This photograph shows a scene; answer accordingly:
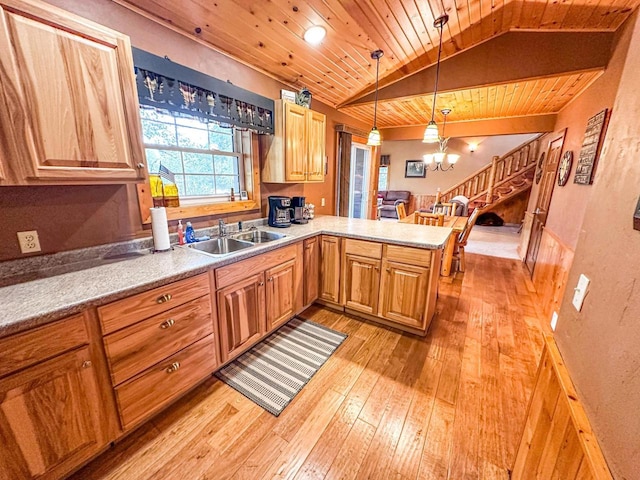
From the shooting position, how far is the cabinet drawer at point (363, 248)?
2.42 meters

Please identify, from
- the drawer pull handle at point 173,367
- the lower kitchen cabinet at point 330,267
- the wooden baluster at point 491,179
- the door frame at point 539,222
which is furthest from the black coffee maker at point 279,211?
the wooden baluster at point 491,179

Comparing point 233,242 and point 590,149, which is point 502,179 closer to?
point 590,149

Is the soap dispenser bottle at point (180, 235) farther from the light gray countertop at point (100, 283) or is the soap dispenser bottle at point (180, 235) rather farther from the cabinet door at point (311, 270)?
the cabinet door at point (311, 270)

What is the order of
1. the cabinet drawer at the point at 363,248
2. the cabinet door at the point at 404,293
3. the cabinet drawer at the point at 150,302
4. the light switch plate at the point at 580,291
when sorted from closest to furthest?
1. the light switch plate at the point at 580,291
2. the cabinet drawer at the point at 150,302
3. the cabinet door at the point at 404,293
4. the cabinet drawer at the point at 363,248

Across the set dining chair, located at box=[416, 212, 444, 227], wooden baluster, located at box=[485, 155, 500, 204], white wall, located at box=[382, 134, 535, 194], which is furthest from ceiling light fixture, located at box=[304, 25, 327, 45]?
white wall, located at box=[382, 134, 535, 194]

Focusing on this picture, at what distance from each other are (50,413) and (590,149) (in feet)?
14.1

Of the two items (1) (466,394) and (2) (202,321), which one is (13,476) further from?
(1) (466,394)

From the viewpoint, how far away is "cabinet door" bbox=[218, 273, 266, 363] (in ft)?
5.95

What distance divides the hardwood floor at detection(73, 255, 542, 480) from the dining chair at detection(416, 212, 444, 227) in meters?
1.62

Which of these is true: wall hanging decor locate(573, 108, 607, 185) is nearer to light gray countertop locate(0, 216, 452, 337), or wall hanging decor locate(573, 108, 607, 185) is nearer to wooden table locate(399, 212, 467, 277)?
wooden table locate(399, 212, 467, 277)

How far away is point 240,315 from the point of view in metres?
1.94

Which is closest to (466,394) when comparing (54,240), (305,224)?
(305,224)

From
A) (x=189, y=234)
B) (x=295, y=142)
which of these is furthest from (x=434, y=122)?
(x=189, y=234)

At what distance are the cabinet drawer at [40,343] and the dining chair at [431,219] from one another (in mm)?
3621
